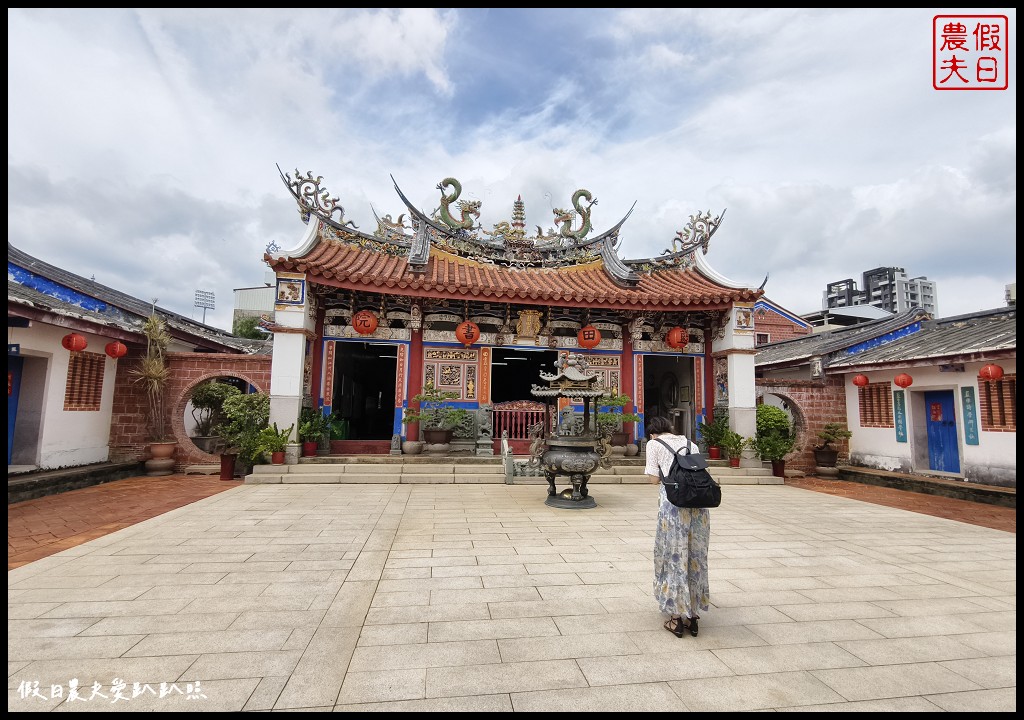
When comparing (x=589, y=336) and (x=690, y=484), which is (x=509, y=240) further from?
(x=690, y=484)

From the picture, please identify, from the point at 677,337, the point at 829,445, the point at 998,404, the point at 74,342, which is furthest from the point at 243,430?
the point at 998,404

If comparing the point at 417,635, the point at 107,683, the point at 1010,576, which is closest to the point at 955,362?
the point at 1010,576

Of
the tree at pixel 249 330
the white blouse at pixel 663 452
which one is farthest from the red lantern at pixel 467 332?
the tree at pixel 249 330

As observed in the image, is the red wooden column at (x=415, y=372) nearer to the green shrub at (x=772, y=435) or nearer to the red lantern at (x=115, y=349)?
the red lantern at (x=115, y=349)

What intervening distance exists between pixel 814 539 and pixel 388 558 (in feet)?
15.5

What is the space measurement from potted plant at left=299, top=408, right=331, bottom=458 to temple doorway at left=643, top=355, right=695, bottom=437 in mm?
7512

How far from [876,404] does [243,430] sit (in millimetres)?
13896

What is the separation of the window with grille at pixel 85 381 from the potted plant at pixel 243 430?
2.44 metres

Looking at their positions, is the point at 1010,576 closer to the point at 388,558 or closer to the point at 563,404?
the point at 388,558

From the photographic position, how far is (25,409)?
7.98 meters

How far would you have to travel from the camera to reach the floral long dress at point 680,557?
3.00 metres

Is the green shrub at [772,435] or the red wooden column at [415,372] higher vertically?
the red wooden column at [415,372]

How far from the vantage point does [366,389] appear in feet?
53.8

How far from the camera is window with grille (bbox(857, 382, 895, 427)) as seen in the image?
34.8 feet
